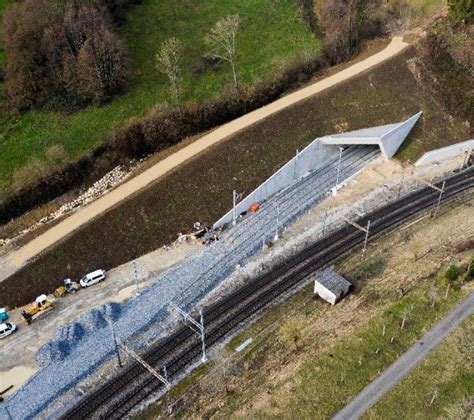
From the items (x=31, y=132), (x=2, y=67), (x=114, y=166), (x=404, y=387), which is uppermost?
(x=2, y=67)

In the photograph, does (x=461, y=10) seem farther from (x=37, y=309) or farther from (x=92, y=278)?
(x=37, y=309)

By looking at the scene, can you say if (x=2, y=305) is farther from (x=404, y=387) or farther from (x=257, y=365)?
(x=404, y=387)

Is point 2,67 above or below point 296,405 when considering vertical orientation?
above

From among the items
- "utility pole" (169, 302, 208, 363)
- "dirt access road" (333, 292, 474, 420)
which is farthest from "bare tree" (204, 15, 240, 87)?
"dirt access road" (333, 292, 474, 420)

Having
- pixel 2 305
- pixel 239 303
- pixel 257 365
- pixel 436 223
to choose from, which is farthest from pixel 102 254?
pixel 436 223

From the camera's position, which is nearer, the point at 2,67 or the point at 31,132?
the point at 31,132

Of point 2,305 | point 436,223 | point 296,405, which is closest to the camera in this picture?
point 296,405
